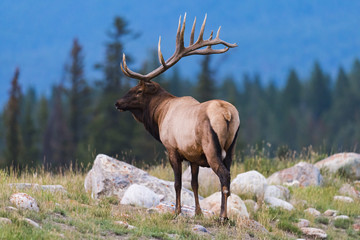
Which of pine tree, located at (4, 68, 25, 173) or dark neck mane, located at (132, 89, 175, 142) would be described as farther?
pine tree, located at (4, 68, 25, 173)

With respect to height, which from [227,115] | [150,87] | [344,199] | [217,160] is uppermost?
[150,87]

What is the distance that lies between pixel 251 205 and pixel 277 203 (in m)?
0.76

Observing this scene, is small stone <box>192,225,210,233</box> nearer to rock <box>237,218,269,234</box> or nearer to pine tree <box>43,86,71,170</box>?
rock <box>237,218,269,234</box>

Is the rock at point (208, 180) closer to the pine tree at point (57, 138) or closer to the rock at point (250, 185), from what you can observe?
the rock at point (250, 185)

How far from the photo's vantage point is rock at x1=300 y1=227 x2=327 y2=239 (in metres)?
10.4

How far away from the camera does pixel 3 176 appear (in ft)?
37.3

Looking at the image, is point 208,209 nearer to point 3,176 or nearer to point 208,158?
point 208,158

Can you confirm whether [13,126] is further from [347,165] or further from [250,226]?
[250,226]

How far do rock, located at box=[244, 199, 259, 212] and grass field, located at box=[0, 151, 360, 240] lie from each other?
0.21 meters

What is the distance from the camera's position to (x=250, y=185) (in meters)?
12.9

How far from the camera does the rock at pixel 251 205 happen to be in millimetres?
11652

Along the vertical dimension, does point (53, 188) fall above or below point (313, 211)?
above

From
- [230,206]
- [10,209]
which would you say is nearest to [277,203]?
[230,206]

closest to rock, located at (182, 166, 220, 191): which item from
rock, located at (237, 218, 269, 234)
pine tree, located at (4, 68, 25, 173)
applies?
rock, located at (237, 218, 269, 234)
